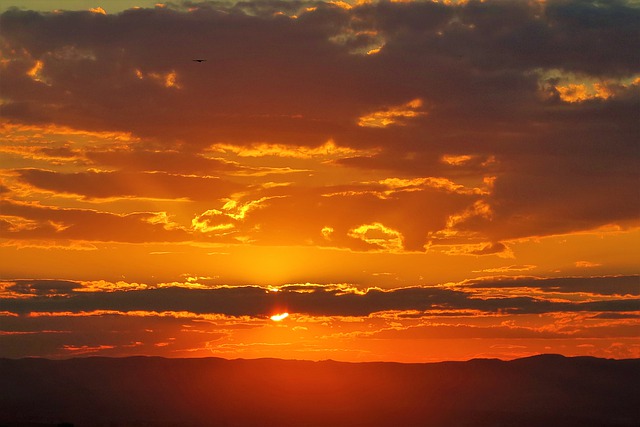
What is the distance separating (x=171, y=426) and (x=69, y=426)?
56139 mm

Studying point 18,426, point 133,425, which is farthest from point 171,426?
point 18,426

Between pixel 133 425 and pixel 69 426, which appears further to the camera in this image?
pixel 133 425

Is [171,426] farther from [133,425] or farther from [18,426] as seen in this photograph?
[18,426]

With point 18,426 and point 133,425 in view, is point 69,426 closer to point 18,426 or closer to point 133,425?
point 18,426

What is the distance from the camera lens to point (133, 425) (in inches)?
6983

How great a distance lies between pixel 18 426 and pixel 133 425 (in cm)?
4714

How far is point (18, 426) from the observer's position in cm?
13138

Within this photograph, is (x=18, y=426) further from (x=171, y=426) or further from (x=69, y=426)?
(x=171, y=426)

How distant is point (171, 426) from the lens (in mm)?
183625

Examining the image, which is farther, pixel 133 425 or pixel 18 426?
pixel 133 425

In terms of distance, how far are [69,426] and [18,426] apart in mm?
7110

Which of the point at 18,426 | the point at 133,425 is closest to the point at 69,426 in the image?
the point at 18,426

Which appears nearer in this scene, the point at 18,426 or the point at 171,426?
the point at 18,426
